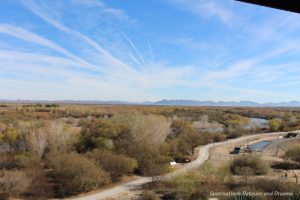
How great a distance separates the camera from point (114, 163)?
3341cm

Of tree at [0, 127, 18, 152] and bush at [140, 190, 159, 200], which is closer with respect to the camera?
bush at [140, 190, 159, 200]

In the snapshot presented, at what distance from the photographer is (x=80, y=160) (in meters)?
30.5

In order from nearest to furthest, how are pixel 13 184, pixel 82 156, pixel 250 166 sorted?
pixel 13 184
pixel 82 156
pixel 250 166

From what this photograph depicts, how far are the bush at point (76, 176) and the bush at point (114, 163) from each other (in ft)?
5.03

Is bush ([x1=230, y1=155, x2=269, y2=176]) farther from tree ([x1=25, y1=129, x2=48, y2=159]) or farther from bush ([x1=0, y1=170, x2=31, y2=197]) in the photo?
bush ([x1=0, y1=170, x2=31, y2=197])

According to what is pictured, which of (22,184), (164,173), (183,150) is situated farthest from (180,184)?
(183,150)

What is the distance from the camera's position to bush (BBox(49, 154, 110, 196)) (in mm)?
28938

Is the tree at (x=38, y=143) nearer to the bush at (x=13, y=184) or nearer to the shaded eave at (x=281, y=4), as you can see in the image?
the bush at (x=13, y=184)

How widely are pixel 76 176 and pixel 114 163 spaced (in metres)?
4.95

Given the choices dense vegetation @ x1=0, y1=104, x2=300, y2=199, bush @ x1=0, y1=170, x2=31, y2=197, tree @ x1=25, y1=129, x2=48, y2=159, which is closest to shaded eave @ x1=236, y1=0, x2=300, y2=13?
dense vegetation @ x1=0, y1=104, x2=300, y2=199

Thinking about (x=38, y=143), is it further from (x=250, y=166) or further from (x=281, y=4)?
(x=281, y=4)

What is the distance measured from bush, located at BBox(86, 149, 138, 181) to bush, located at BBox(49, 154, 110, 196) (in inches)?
60.4

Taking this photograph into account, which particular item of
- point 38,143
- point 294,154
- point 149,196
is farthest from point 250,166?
point 38,143

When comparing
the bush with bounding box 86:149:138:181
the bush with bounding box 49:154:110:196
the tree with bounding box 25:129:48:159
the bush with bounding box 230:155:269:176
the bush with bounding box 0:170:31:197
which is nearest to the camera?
the bush with bounding box 0:170:31:197
